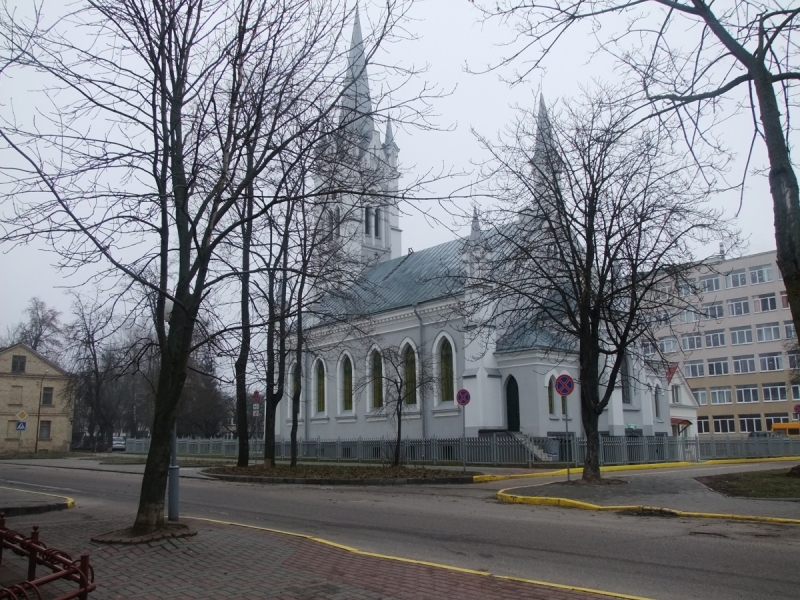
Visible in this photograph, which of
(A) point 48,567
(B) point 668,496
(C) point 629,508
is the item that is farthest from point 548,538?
(B) point 668,496

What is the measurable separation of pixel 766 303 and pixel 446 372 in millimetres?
46954

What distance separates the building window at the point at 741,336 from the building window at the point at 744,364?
1536mm

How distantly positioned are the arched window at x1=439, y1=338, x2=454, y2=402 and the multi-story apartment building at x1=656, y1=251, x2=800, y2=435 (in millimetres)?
38420

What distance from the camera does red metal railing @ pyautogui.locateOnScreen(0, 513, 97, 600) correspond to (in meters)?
5.12

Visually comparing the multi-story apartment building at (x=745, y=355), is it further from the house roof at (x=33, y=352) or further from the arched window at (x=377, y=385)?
the house roof at (x=33, y=352)

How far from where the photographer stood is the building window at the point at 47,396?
61569 mm

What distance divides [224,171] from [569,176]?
12378 mm

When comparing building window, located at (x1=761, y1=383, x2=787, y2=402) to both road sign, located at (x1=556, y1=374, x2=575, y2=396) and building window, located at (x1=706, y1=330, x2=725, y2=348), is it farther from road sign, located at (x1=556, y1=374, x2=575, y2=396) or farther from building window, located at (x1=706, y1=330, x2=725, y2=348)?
road sign, located at (x1=556, y1=374, x2=575, y2=396)

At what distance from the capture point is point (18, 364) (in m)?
60.1

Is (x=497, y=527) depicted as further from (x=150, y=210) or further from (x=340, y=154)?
(x=150, y=210)

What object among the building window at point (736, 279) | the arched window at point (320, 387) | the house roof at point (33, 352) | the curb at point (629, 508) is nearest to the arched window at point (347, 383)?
the arched window at point (320, 387)

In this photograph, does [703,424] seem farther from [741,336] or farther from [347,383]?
[347,383]

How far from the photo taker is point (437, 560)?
8.31 metres

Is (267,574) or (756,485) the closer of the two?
(267,574)
